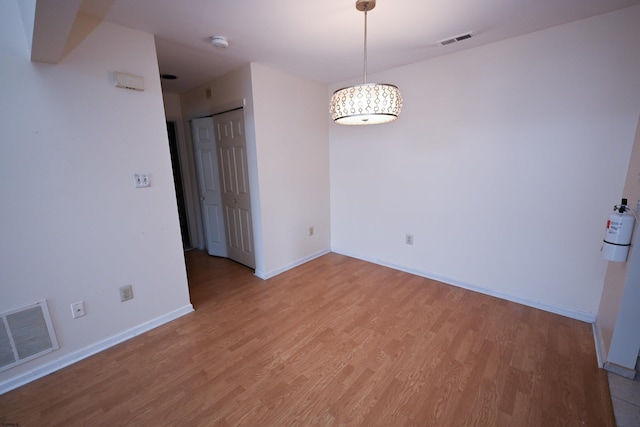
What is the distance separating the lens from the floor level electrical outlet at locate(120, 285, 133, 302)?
213 centimetres

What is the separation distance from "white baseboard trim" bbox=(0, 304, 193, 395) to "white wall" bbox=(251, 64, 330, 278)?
1.10 meters

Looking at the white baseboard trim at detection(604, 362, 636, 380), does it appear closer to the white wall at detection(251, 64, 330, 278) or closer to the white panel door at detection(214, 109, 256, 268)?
the white wall at detection(251, 64, 330, 278)

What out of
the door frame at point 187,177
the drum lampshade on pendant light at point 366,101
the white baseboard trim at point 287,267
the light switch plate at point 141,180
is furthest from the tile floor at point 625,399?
the door frame at point 187,177

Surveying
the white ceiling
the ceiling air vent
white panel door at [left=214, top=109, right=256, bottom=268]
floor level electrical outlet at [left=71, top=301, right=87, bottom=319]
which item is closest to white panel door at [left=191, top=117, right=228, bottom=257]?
white panel door at [left=214, top=109, right=256, bottom=268]

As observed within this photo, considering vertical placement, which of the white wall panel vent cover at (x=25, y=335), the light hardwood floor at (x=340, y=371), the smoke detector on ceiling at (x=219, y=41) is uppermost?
the smoke detector on ceiling at (x=219, y=41)

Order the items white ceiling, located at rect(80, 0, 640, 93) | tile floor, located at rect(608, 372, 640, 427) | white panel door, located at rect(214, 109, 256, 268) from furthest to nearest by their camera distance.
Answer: white panel door, located at rect(214, 109, 256, 268)
white ceiling, located at rect(80, 0, 640, 93)
tile floor, located at rect(608, 372, 640, 427)

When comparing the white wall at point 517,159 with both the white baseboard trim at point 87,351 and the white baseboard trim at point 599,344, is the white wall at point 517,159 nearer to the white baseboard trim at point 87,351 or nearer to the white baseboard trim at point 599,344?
the white baseboard trim at point 599,344

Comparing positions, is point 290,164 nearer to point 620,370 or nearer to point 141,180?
point 141,180

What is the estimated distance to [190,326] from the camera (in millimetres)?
2342

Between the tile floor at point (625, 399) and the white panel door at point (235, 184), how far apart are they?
3.22m

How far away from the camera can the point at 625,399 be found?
1524mm

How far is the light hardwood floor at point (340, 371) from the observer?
1.51 m

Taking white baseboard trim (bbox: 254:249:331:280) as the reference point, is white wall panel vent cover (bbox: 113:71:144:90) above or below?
above

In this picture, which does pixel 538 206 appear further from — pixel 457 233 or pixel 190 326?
pixel 190 326
